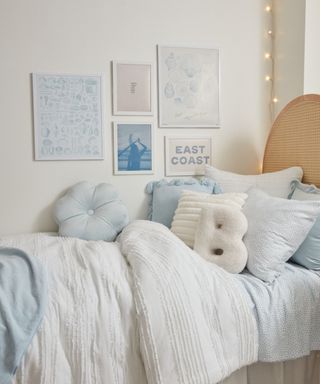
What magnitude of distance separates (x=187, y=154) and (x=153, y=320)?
140cm

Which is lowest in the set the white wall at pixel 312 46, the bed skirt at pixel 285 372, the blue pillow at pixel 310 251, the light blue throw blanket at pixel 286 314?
the bed skirt at pixel 285 372

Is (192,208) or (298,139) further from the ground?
(298,139)

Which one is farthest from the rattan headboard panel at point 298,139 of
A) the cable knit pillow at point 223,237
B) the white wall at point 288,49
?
the cable knit pillow at point 223,237

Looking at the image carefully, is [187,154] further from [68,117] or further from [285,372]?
[285,372]

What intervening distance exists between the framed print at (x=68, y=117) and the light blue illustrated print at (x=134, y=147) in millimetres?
128

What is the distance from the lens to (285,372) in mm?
1569

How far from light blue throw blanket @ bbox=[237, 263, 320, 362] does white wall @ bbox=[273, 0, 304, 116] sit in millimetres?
1322

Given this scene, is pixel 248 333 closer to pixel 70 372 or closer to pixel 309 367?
pixel 309 367

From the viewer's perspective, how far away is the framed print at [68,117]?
2240 millimetres

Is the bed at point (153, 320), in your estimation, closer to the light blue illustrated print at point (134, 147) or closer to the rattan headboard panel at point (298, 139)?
the rattan headboard panel at point (298, 139)

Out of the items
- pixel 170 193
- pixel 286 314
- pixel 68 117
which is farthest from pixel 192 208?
pixel 68 117

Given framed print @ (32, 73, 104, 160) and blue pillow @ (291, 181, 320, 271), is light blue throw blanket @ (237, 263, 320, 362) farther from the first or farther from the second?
framed print @ (32, 73, 104, 160)

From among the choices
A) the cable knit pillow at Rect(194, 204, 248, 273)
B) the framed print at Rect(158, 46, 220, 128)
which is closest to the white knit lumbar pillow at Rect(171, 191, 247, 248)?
the cable knit pillow at Rect(194, 204, 248, 273)

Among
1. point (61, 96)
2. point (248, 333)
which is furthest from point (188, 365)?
point (61, 96)
